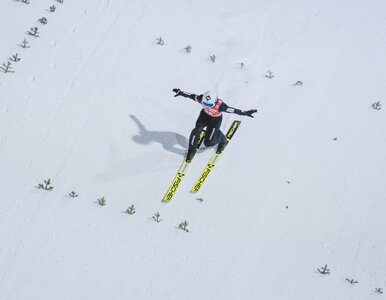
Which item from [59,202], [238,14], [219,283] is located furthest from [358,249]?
[238,14]

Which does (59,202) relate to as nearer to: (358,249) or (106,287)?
(106,287)

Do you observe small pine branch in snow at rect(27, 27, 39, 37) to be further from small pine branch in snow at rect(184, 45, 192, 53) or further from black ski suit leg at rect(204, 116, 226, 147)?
black ski suit leg at rect(204, 116, 226, 147)

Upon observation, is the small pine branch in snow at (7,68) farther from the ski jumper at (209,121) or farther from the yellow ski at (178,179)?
the yellow ski at (178,179)

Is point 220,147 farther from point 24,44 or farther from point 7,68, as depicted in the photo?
point 24,44

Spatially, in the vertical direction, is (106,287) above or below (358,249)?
below

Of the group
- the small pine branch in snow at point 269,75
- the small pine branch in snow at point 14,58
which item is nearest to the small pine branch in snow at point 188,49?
the small pine branch in snow at point 269,75

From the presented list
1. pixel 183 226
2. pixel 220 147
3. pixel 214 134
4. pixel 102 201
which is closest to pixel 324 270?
pixel 183 226

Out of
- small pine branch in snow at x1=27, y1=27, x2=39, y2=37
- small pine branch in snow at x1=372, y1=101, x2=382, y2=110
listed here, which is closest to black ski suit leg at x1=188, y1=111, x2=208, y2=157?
small pine branch in snow at x1=372, y1=101, x2=382, y2=110
